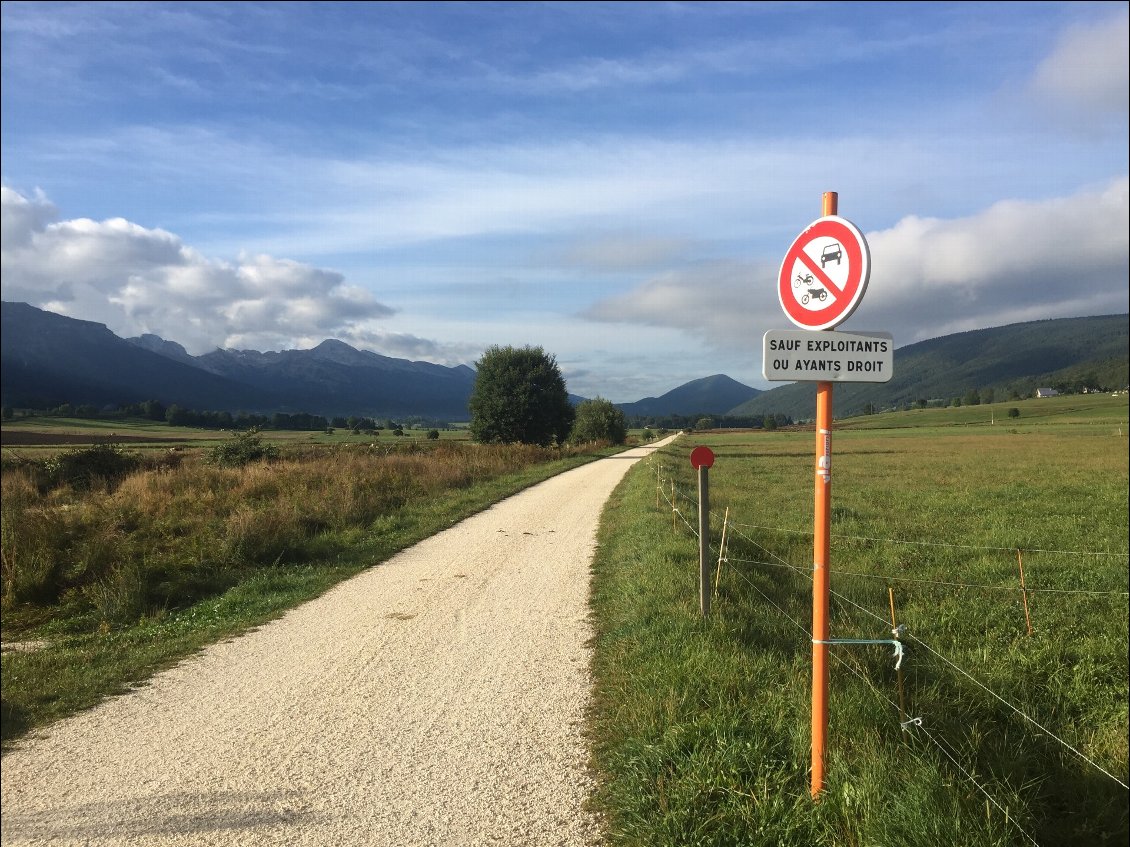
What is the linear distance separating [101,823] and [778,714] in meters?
3.91

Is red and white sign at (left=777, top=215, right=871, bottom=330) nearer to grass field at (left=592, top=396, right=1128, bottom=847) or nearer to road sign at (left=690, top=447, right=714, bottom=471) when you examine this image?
grass field at (left=592, top=396, right=1128, bottom=847)

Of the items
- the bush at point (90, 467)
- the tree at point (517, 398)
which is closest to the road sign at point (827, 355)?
the bush at point (90, 467)

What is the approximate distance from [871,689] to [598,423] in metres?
65.3

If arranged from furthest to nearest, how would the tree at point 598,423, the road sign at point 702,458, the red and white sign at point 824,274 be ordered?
the tree at point 598,423 → the road sign at point 702,458 → the red and white sign at point 824,274

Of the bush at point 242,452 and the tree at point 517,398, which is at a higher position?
the tree at point 517,398

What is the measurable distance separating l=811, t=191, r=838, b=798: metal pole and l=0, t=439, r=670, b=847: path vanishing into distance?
50.3 inches

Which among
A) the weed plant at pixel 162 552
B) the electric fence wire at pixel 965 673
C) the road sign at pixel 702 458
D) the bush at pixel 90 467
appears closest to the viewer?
the electric fence wire at pixel 965 673

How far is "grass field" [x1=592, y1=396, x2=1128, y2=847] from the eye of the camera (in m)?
3.46

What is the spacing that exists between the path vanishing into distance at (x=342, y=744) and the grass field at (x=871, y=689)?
1.44 feet

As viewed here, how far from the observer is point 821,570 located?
11.5 ft

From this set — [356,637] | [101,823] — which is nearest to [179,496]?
[356,637]

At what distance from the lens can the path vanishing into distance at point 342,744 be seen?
3523 millimetres

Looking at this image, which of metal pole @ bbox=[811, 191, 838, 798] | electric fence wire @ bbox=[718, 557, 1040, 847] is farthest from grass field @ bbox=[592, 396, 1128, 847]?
metal pole @ bbox=[811, 191, 838, 798]

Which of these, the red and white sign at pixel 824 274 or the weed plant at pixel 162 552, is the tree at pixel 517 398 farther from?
the red and white sign at pixel 824 274
